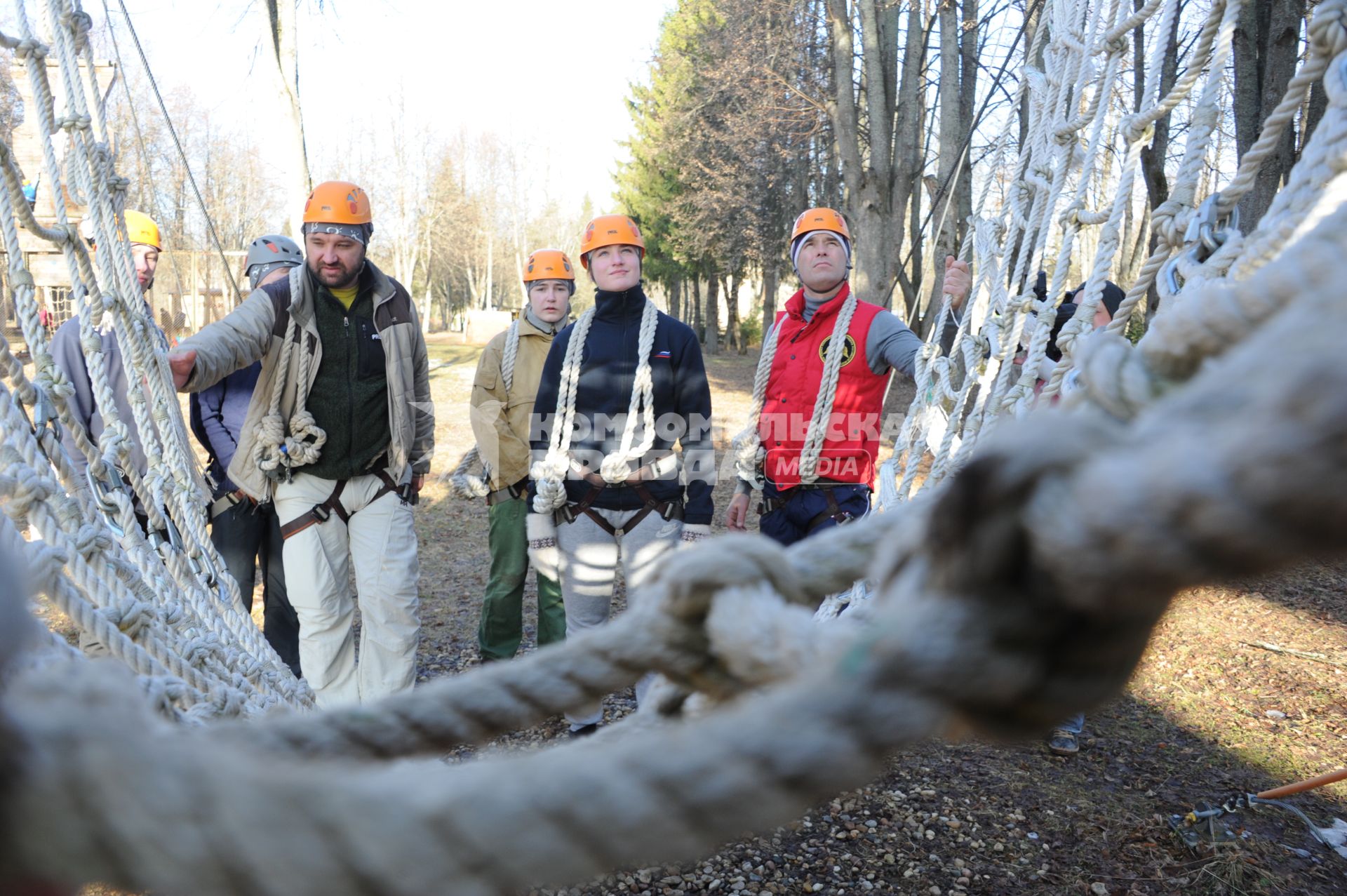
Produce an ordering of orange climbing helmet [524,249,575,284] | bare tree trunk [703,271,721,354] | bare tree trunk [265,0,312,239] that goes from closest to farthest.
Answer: orange climbing helmet [524,249,575,284] < bare tree trunk [265,0,312,239] < bare tree trunk [703,271,721,354]

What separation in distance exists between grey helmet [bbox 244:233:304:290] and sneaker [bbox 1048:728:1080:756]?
12.0 ft

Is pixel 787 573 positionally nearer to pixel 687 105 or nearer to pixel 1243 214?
pixel 1243 214

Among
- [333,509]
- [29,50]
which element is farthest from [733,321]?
[29,50]

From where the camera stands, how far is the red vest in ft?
10.2

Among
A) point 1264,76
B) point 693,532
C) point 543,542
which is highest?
point 1264,76

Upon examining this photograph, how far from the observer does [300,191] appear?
6.34 m

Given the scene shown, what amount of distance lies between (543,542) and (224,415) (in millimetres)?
1367

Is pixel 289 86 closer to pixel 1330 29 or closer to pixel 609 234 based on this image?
pixel 609 234

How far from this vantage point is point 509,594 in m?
3.95

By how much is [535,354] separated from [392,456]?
96cm

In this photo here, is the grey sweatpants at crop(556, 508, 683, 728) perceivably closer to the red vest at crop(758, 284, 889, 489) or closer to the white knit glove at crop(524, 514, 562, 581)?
the white knit glove at crop(524, 514, 562, 581)

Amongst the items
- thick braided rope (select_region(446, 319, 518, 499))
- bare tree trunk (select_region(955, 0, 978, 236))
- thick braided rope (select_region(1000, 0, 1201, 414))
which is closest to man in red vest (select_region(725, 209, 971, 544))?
A: thick braided rope (select_region(1000, 0, 1201, 414))

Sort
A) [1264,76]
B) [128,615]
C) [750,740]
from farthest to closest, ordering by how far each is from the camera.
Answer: [1264,76] → [128,615] → [750,740]

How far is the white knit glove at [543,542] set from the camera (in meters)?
3.42
